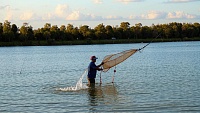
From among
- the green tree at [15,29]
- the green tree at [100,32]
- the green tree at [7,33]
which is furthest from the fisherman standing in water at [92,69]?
the green tree at [100,32]

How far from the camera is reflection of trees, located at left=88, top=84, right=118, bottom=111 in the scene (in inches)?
844

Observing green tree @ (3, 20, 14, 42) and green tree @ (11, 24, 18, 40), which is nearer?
green tree @ (3, 20, 14, 42)

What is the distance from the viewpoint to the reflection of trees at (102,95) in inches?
844

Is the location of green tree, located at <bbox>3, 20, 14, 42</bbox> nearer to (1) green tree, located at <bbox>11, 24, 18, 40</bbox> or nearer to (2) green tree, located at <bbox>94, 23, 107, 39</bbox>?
(1) green tree, located at <bbox>11, 24, 18, 40</bbox>

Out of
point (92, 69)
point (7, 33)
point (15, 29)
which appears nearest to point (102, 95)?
point (92, 69)

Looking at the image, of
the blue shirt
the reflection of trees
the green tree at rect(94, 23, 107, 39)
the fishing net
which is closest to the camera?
the reflection of trees

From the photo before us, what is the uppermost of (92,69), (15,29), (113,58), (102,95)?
(15,29)

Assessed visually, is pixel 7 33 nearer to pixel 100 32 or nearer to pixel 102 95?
pixel 100 32

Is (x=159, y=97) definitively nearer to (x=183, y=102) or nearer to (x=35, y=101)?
(x=183, y=102)

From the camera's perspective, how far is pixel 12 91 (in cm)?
2661

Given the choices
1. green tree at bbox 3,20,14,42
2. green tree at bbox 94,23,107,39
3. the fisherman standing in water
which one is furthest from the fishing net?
green tree at bbox 94,23,107,39

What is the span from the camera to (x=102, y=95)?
23.7 meters

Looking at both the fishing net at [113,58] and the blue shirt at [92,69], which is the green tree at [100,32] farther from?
the blue shirt at [92,69]

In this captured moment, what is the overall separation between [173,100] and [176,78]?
11.0 metres
